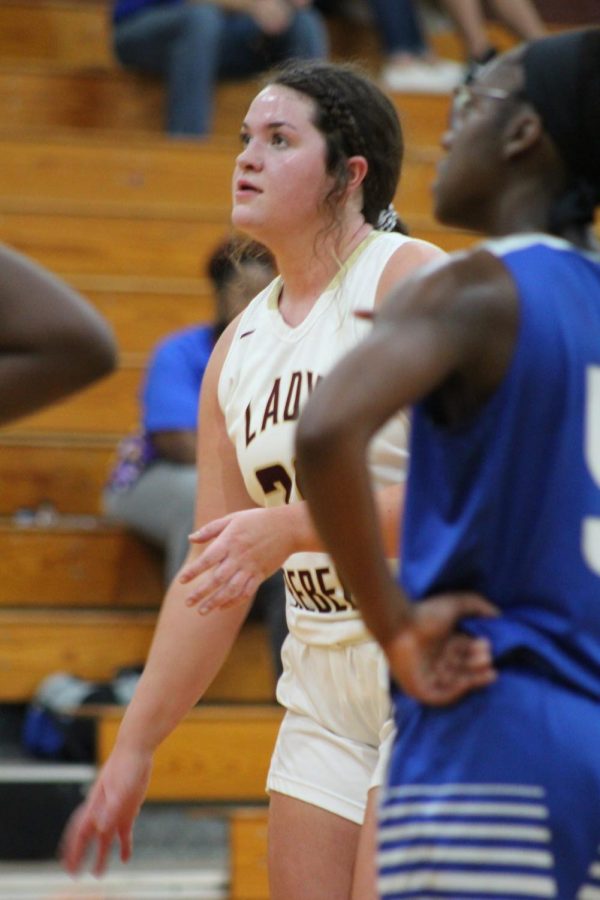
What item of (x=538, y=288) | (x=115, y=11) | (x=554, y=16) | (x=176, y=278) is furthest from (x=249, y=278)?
(x=554, y=16)

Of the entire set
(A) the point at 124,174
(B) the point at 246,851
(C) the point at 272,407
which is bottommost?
(B) the point at 246,851

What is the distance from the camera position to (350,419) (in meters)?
1.80

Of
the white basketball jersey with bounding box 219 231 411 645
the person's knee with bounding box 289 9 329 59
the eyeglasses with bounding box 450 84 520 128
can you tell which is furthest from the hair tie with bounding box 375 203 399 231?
the person's knee with bounding box 289 9 329 59

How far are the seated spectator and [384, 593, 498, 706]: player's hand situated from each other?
131 inches

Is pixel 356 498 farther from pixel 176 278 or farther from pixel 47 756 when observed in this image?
pixel 176 278

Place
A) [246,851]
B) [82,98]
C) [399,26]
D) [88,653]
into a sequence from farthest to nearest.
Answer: [399,26]
[82,98]
[88,653]
[246,851]

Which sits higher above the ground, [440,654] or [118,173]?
[440,654]

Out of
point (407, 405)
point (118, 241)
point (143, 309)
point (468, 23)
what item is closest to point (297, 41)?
point (468, 23)

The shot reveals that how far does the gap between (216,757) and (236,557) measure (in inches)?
111

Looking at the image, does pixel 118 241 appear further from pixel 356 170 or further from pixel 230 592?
pixel 230 592

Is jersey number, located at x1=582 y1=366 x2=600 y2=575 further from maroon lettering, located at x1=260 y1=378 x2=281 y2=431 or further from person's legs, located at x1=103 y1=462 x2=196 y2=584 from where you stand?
person's legs, located at x1=103 y1=462 x2=196 y2=584

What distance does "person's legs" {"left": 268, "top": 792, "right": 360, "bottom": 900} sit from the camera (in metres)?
2.74

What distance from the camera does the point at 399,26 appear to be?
7.75 m

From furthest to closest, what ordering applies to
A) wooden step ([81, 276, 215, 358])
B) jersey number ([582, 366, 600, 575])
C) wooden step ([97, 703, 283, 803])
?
1. wooden step ([81, 276, 215, 358])
2. wooden step ([97, 703, 283, 803])
3. jersey number ([582, 366, 600, 575])
